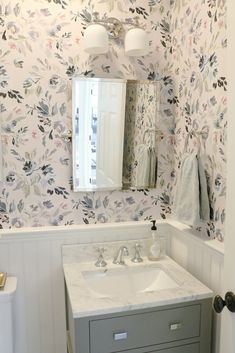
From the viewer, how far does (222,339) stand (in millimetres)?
1085

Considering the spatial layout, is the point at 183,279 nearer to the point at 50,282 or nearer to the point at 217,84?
the point at 50,282

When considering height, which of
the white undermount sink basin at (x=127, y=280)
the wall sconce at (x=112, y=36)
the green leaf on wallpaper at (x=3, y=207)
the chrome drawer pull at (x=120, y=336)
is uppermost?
the wall sconce at (x=112, y=36)

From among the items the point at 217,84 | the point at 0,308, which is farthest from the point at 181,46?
the point at 0,308

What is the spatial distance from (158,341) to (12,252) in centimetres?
86

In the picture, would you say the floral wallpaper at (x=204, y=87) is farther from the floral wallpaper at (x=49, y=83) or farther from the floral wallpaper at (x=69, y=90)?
the floral wallpaper at (x=49, y=83)

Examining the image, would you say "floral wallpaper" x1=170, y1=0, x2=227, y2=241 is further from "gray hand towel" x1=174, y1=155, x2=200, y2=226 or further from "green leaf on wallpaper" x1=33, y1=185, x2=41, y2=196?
"green leaf on wallpaper" x1=33, y1=185, x2=41, y2=196

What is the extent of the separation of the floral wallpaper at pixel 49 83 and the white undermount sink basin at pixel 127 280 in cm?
31

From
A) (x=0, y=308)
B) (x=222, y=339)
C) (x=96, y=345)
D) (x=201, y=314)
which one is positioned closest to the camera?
(x=222, y=339)

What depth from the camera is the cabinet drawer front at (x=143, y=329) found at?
1298 millimetres

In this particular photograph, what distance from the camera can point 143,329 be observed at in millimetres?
1345

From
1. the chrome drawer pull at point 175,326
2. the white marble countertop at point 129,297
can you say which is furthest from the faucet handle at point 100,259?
the chrome drawer pull at point 175,326

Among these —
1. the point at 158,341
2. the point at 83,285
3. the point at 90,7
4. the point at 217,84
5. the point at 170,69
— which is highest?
the point at 90,7

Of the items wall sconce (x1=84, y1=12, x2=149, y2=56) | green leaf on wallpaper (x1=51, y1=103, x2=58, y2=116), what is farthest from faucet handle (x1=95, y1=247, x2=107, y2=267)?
wall sconce (x1=84, y1=12, x2=149, y2=56)

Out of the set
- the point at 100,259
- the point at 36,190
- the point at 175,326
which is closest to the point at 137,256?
the point at 100,259
